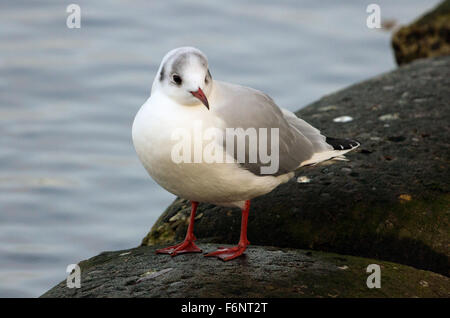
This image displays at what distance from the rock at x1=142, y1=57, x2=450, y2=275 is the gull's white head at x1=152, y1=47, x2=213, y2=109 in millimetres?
1180

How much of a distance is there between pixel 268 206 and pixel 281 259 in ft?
2.41

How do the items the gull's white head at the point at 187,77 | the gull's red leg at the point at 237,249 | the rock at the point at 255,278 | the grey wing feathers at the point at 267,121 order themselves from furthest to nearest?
the gull's red leg at the point at 237,249 → the grey wing feathers at the point at 267,121 → the gull's white head at the point at 187,77 → the rock at the point at 255,278

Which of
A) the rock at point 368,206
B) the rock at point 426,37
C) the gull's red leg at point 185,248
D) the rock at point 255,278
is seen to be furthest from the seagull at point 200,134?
the rock at point 426,37

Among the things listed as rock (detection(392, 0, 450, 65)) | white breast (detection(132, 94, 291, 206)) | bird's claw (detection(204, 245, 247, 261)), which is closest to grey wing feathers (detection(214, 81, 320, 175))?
white breast (detection(132, 94, 291, 206))

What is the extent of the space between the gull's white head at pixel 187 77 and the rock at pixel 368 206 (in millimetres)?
1180

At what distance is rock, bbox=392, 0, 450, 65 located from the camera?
30.9 feet

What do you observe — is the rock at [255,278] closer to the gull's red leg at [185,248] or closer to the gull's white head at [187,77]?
the gull's red leg at [185,248]

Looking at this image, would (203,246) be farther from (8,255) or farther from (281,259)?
(8,255)

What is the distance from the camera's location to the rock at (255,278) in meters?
4.23

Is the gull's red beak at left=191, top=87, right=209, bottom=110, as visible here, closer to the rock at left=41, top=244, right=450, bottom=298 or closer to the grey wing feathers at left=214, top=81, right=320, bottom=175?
the grey wing feathers at left=214, top=81, right=320, bottom=175

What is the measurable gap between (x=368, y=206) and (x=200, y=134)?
1370 millimetres

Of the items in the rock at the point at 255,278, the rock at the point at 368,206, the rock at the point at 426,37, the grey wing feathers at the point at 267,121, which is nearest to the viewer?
the rock at the point at 255,278

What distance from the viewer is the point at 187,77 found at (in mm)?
4391

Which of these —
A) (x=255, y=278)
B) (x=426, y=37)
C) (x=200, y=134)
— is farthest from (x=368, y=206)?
(x=426, y=37)
